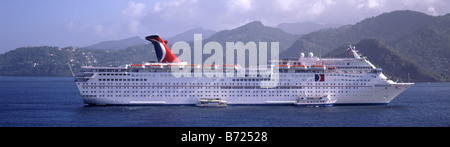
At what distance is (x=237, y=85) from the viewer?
42188mm

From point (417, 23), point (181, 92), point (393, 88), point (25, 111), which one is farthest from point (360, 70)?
point (417, 23)

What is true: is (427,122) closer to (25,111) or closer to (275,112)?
(275,112)

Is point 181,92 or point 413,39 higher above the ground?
point 413,39

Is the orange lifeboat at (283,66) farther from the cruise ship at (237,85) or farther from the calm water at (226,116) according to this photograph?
the calm water at (226,116)

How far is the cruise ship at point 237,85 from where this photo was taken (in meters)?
41.6

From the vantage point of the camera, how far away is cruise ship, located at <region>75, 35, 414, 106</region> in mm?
41625

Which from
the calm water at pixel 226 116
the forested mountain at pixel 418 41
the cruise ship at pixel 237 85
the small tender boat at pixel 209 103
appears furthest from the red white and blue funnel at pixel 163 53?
the forested mountain at pixel 418 41

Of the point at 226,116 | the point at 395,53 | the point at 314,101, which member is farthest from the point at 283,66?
the point at 395,53

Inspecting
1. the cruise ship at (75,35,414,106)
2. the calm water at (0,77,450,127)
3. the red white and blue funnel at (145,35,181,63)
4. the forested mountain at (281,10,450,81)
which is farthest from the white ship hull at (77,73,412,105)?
the forested mountain at (281,10,450,81)

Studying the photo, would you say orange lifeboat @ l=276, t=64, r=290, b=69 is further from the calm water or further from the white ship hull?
the calm water

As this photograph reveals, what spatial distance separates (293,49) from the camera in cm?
19425

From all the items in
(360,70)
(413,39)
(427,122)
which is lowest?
(427,122)

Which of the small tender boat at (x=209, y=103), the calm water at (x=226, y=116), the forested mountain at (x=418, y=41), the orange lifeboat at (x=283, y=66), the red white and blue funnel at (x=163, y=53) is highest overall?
the forested mountain at (x=418, y=41)
